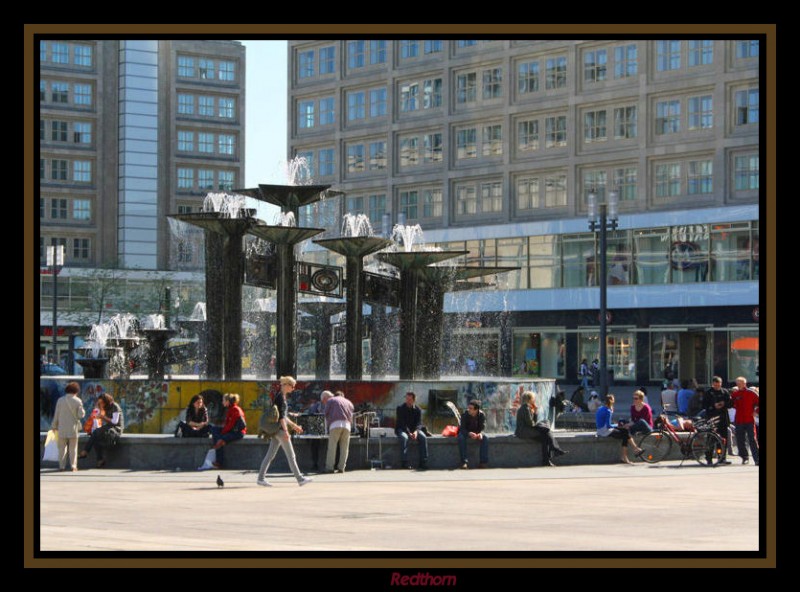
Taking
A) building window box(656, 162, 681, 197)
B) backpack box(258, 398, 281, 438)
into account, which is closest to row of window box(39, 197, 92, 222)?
building window box(656, 162, 681, 197)

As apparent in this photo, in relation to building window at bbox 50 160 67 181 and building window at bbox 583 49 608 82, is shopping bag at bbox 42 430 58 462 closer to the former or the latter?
building window at bbox 583 49 608 82

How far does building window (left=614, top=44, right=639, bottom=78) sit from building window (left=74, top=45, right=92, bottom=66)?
4403 centimetres

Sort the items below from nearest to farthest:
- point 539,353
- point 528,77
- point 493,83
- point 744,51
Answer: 1. point 744,51
2. point 539,353
3. point 528,77
4. point 493,83

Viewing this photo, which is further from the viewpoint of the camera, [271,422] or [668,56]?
[668,56]

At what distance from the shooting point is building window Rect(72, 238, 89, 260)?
96.6 meters

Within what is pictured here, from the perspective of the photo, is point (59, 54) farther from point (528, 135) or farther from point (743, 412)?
point (743, 412)

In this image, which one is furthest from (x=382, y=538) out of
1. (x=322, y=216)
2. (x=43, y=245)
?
(x=43, y=245)

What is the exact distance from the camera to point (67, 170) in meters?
96.5

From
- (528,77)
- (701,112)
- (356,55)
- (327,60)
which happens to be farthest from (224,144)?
(701,112)

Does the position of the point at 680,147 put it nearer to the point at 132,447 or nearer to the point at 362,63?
the point at 362,63

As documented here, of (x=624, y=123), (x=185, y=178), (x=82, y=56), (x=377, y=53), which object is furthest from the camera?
(x=185, y=178)

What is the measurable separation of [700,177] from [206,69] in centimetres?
4831

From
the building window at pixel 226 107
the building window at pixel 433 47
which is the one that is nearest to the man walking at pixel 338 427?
the building window at pixel 433 47

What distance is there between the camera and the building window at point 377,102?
73.9 m
